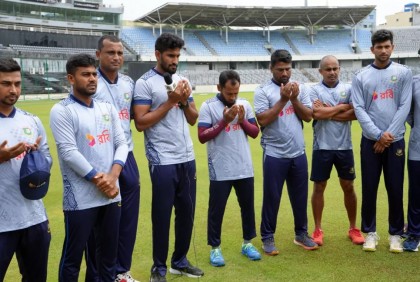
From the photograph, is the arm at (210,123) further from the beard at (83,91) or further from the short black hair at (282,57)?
the beard at (83,91)

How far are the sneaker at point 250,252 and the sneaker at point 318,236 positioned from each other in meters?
0.78

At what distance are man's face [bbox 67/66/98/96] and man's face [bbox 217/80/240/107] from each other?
5.03 feet

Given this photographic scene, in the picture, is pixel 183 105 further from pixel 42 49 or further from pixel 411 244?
pixel 42 49

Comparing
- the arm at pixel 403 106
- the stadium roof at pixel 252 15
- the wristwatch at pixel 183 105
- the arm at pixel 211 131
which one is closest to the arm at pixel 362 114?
the arm at pixel 403 106

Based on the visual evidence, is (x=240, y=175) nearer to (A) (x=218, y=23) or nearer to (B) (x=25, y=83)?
(B) (x=25, y=83)

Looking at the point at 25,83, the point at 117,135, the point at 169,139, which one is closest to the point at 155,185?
the point at 169,139

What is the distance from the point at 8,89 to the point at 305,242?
3.45 metres

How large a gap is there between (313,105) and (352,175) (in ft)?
3.13

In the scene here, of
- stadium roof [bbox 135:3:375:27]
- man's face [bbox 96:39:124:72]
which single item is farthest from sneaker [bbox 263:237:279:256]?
stadium roof [bbox 135:3:375:27]

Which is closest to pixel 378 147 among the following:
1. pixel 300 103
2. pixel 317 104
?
pixel 317 104

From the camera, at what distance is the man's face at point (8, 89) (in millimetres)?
3006

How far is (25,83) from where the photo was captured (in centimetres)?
3106

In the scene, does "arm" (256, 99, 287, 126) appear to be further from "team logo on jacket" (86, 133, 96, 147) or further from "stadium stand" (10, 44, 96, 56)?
"stadium stand" (10, 44, 96, 56)

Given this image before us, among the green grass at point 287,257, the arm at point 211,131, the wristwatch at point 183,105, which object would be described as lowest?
the green grass at point 287,257
